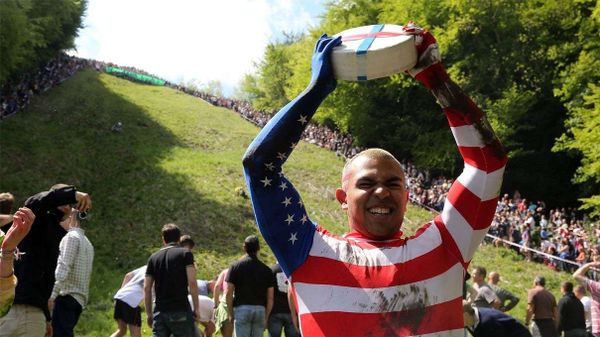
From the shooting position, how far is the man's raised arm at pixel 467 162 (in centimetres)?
264

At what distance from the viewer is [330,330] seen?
246 centimetres

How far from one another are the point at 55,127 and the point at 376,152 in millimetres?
31816

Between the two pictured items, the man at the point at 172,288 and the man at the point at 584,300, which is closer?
the man at the point at 172,288

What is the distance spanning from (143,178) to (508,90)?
70.3 feet

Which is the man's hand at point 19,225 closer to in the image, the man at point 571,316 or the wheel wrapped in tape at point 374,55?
the wheel wrapped in tape at point 374,55

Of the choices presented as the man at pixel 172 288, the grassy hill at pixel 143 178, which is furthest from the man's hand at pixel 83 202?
the grassy hill at pixel 143 178

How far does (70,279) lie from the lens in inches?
261

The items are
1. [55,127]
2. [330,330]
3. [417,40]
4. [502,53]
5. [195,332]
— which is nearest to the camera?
[330,330]

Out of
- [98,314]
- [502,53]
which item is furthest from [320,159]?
[98,314]

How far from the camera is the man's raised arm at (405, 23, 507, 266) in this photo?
2.64 m

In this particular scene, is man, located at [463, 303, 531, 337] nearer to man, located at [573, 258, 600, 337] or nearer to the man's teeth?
man, located at [573, 258, 600, 337]

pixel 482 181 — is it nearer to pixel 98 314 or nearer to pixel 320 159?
pixel 98 314

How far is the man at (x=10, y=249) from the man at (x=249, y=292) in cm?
370

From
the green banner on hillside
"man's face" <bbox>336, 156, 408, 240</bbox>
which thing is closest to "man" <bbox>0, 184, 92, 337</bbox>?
"man's face" <bbox>336, 156, 408, 240</bbox>
